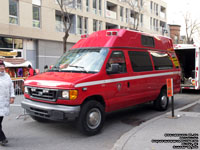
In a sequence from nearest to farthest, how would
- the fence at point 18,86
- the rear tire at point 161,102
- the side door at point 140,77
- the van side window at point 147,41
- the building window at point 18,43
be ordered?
the side door at point 140,77, the van side window at point 147,41, the rear tire at point 161,102, the fence at point 18,86, the building window at point 18,43

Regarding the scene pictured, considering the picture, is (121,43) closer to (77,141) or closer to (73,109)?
(73,109)

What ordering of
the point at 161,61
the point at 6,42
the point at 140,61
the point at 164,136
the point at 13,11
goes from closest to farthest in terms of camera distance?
the point at 164,136 → the point at 140,61 → the point at 161,61 → the point at 6,42 → the point at 13,11

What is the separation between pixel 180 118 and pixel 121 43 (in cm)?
292

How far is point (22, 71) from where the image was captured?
14.5 meters

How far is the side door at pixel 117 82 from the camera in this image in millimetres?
5984

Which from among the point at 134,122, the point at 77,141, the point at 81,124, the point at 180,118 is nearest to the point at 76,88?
the point at 81,124

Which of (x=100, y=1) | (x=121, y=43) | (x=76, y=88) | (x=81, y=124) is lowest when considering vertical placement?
(x=81, y=124)

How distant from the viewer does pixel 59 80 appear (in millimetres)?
5324

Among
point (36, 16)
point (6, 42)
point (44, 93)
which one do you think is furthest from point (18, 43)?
point (44, 93)

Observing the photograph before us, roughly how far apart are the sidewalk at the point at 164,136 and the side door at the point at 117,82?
91 centimetres

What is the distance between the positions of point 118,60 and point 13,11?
18.3 metres

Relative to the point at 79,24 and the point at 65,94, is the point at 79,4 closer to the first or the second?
the point at 79,24

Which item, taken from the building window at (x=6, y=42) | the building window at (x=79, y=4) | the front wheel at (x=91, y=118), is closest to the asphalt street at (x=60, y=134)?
the front wheel at (x=91, y=118)

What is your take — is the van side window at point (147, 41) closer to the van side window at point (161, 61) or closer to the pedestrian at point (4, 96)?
the van side window at point (161, 61)
